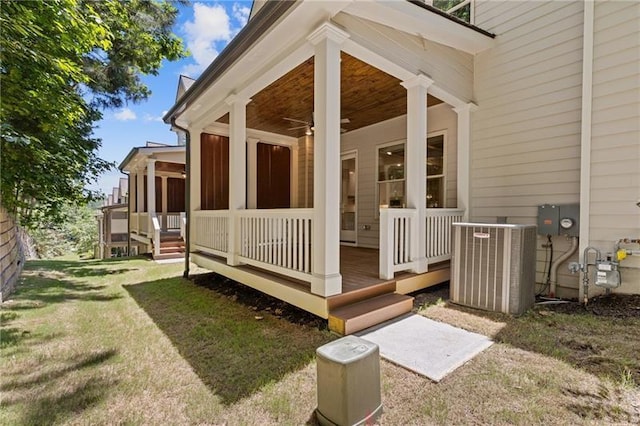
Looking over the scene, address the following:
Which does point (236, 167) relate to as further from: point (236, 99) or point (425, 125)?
point (425, 125)

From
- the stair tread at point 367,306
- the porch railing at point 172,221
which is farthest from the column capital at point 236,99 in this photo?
the porch railing at point 172,221

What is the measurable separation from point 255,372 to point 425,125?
12.1ft

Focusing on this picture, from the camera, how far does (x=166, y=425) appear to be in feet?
6.06

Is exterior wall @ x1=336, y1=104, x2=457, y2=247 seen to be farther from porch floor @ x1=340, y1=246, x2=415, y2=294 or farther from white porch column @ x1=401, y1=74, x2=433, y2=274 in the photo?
white porch column @ x1=401, y1=74, x2=433, y2=274

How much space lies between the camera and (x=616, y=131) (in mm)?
3748

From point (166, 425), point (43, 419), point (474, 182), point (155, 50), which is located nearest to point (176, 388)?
point (166, 425)

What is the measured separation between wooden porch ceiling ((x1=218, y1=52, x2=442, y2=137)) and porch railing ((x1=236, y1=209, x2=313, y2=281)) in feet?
7.13

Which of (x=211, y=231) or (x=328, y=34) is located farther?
(x=211, y=231)

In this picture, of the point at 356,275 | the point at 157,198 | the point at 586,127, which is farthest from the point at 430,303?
the point at 157,198

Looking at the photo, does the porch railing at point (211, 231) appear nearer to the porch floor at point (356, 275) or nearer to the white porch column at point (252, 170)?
the porch floor at point (356, 275)

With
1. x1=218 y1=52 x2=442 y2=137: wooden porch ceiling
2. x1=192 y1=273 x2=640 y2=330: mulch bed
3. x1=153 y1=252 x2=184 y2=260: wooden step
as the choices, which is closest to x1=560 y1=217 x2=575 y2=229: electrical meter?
x1=192 y1=273 x2=640 y2=330: mulch bed

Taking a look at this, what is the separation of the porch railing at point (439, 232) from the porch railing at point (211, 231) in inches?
130

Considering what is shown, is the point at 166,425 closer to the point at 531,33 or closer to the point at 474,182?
the point at 474,182

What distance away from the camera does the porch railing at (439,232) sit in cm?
448
